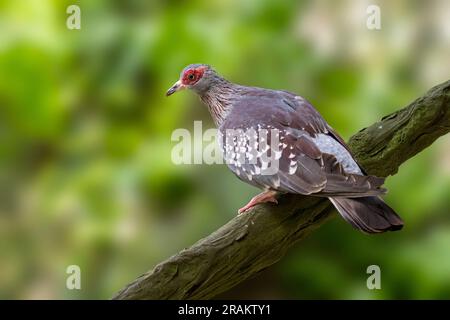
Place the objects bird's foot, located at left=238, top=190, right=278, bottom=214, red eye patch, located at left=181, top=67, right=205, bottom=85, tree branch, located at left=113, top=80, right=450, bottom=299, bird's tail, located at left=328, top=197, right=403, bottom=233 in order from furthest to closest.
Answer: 1. red eye patch, located at left=181, top=67, right=205, bottom=85
2. bird's foot, located at left=238, top=190, right=278, bottom=214
3. tree branch, located at left=113, top=80, right=450, bottom=299
4. bird's tail, located at left=328, top=197, right=403, bottom=233

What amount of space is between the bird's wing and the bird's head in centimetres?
13

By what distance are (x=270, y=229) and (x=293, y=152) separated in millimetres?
189

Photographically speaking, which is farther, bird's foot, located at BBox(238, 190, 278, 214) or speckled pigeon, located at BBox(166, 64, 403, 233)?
bird's foot, located at BBox(238, 190, 278, 214)

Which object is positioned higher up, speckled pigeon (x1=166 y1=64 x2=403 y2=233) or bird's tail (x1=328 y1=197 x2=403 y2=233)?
speckled pigeon (x1=166 y1=64 x2=403 y2=233)

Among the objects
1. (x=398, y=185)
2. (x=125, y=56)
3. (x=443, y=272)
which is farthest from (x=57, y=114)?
(x=443, y=272)

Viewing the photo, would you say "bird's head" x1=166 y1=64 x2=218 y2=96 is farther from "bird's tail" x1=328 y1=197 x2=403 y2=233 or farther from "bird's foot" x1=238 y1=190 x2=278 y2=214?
"bird's tail" x1=328 y1=197 x2=403 y2=233

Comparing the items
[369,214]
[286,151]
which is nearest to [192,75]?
[286,151]

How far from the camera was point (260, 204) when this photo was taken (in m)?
1.72

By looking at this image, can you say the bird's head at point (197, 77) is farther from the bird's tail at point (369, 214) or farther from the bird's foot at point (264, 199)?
the bird's tail at point (369, 214)

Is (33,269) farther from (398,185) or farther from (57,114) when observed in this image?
(398,185)

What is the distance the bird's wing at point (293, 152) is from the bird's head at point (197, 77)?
0.13 metres

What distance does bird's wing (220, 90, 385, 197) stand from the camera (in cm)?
155

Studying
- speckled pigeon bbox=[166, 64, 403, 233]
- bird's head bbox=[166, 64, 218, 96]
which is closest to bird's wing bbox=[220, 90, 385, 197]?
speckled pigeon bbox=[166, 64, 403, 233]

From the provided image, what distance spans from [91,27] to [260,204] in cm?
150
